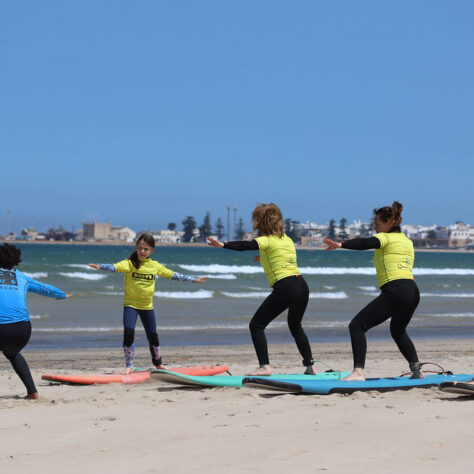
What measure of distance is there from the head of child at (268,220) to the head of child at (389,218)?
0.94 m

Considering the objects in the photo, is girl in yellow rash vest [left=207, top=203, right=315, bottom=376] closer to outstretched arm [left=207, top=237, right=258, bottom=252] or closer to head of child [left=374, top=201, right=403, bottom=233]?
outstretched arm [left=207, top=237, right=258, bottom=252]

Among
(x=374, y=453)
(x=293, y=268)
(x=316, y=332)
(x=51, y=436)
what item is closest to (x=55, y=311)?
(x=316, y=332)

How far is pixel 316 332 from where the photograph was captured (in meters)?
16.1

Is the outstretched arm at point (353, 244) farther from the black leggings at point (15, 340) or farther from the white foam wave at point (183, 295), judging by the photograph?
the white foam wave at point (183, 295)

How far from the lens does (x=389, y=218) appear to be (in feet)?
24.0

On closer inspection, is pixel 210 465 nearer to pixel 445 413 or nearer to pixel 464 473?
pixel 464 473

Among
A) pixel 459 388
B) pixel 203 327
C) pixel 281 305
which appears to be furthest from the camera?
pixel 203 327

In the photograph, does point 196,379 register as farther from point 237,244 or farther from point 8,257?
point 8,257

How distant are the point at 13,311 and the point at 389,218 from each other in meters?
3.54

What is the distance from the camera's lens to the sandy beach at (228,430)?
4.61 meters

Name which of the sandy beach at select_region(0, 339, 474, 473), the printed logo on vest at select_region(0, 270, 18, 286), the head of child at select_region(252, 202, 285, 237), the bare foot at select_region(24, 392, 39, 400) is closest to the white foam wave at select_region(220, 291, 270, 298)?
the sandy beach at select_region(0, 339, 474, 473)

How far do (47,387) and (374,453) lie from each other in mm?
4417

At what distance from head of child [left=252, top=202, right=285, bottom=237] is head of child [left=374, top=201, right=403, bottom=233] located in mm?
939

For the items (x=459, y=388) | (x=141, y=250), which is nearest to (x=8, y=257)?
(x=141, y=250)
